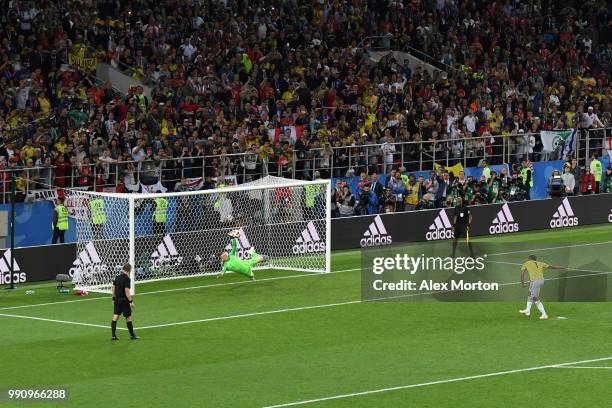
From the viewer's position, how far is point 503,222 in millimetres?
43875

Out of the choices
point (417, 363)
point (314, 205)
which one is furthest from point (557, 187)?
point (417, 363)

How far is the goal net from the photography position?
33344 millimetres

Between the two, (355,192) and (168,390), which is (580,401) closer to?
(168,390)

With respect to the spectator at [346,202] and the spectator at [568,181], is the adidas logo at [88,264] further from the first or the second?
the spectator at [568,181]

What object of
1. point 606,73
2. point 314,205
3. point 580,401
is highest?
point 606,73

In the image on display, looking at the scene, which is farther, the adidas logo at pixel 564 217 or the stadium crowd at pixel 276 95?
the adidas logo at pixel 564 217

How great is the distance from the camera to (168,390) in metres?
22.7

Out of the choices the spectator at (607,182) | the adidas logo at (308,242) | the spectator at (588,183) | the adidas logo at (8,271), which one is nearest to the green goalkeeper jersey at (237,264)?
the adidas logo at (308,242)

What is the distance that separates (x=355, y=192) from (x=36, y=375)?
19475mm

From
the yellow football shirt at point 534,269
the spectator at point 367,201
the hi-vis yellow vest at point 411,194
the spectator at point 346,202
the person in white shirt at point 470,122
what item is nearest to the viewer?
the yellow football shirt at point 534,269

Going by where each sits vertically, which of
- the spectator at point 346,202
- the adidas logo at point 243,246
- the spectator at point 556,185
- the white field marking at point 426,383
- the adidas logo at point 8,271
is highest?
the spectator at point 556,185

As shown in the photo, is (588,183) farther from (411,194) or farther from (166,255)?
(166,255)

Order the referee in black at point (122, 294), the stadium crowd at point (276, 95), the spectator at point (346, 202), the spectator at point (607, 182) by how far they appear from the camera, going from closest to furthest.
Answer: the referee in black at point (122, 294)
the stadium crowd at point (276, 95)
the spectator at point (346, 202)
the spectator at point (607, 182)

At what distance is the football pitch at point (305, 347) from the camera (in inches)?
886
